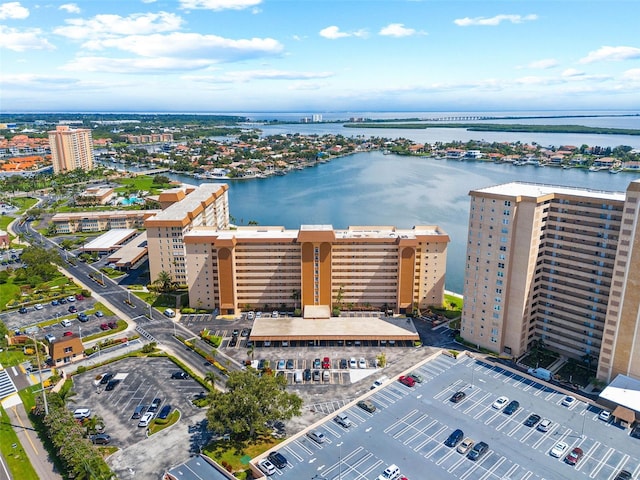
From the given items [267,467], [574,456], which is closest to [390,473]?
[267,467]

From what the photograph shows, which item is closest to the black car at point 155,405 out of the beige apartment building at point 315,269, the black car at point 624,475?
the beige apartment building at point 315,269

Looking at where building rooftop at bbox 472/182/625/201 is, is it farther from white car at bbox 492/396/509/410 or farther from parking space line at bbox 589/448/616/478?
parking space line at bbox 589/448/616/478

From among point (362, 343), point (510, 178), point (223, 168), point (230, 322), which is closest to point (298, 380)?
point (362, 343)

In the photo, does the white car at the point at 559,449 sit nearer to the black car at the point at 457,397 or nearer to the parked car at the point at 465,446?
the parked car at the point at 465,446

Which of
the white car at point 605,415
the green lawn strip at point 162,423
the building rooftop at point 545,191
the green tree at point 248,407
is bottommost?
the green lawn strip at point 162,423

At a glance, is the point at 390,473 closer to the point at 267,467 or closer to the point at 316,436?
the point at 316,436

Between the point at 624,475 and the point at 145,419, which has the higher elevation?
the point at 624,475
